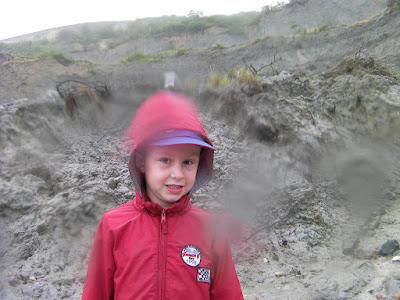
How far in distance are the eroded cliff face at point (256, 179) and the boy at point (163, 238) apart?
1262 mm

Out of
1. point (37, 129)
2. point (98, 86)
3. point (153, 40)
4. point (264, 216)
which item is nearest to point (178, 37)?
point (153, 40)

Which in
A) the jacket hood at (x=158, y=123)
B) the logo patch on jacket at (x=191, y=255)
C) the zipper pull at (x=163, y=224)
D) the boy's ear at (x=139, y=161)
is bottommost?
the logo patch on jacket at (x=191, y=255)

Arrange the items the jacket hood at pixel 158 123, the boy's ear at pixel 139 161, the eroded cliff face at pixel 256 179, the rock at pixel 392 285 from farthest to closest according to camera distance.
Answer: the eroded cliff face at pixel 256 179, the rock at pixel 392 285, the boy's ear at pixel 139 161, the jacket hood at pixel 158 123

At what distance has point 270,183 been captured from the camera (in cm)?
375

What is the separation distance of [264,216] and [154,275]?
93.1 inches

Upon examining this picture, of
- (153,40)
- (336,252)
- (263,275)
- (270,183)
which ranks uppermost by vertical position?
(153,40)

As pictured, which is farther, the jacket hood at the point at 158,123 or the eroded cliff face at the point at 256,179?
the eroded cliff face at the point at 256,179

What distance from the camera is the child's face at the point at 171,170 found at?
146 centimetres

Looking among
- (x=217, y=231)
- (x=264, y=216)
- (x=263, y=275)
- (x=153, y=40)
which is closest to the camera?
(x=217, y=231)

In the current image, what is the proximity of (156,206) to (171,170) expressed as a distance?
227 mm

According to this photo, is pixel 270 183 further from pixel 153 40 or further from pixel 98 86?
pixel 153 40

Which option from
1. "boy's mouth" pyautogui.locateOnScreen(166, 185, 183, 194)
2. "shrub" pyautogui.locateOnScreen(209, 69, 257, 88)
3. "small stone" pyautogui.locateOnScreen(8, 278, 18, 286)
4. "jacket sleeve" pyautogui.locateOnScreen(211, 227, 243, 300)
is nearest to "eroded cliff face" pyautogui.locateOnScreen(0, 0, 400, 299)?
"small stone" pyautogui.locateOnScreen(8, 278, 18, 286)

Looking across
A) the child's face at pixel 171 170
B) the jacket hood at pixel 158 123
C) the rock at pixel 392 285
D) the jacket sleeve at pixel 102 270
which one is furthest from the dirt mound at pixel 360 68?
the jacket sleeve at pixel 102 270

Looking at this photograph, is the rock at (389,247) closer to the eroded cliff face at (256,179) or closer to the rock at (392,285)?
the eroded cliff face at (256,179)
